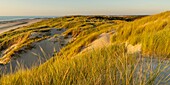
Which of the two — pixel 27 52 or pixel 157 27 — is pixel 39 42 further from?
pixel 157 27

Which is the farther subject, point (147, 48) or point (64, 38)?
point (64, 38)

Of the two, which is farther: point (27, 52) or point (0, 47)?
point (0, 47)

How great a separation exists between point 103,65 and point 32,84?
930 millimetres

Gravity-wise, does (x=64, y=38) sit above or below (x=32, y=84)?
below

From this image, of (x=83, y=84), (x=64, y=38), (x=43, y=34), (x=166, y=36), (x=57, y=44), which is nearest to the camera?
(x=83, y=84)

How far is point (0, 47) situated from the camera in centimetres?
2361

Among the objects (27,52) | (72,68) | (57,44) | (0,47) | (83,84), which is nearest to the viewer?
(83,84)

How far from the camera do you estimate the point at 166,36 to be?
5148mm

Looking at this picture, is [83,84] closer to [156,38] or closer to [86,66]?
[86,66]

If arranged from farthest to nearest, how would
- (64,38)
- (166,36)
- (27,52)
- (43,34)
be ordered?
(43,34) < (64,38) < (27,52) < (166,36)

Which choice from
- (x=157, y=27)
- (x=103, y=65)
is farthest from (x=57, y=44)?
(x=103, y=65)

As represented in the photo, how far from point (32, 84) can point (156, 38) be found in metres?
3.31

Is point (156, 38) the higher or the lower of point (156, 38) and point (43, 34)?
the higher

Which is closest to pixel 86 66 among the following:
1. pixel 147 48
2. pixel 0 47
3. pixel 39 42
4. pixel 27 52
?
pixel 147 48
